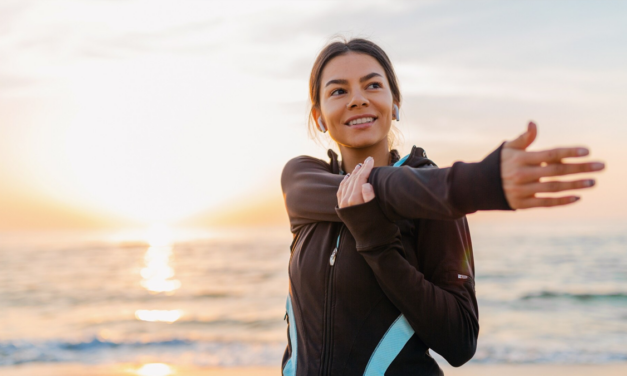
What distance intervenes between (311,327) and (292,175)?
2.24 feet

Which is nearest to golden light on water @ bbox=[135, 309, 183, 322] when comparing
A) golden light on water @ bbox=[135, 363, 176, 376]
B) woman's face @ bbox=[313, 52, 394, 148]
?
golden light on water @ bbox=[135, 363, 176, 376]

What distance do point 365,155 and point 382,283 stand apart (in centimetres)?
71

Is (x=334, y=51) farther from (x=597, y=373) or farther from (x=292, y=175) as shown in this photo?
(x=597, y=373)

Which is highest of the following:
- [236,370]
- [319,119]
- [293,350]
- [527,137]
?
[319,119]

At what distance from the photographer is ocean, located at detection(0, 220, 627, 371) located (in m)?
8.42

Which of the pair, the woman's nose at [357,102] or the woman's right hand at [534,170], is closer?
the woman's right hand at [534,170]

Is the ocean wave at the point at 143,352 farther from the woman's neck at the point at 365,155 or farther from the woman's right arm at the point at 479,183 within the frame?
the woman's right arm at the point at 479,183

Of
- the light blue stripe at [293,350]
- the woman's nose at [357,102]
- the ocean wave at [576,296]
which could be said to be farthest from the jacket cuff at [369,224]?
the ocean wave at [576,296]

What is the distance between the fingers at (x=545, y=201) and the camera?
3.99ft

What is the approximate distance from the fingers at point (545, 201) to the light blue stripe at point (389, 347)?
677mm

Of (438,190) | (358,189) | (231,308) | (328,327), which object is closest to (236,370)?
(328,327)

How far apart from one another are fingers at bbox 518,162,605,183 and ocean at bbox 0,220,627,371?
6.87 meters

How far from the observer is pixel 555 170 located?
48.0 inches

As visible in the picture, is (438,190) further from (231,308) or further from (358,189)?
(231,308)
